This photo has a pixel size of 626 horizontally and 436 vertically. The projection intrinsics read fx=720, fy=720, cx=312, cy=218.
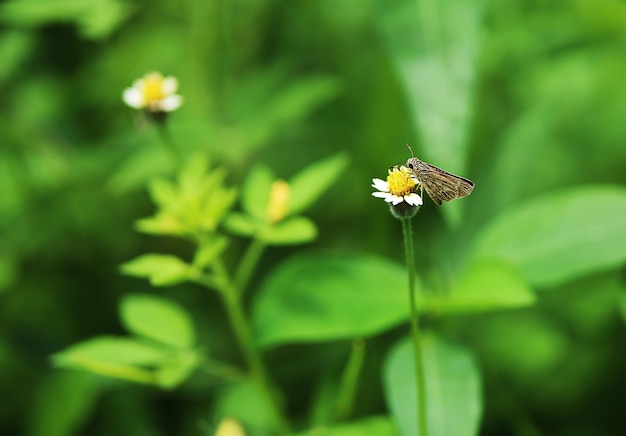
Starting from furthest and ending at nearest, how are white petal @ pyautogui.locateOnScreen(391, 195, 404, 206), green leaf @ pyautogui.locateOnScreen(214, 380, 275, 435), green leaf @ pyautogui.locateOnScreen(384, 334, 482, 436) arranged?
green leaf @ pyautogui.locateOnScreen(214, 380, 275, 435) → green leaf @ pyautogui.locateOnScreen(384, 334, 482, 436) → white petal @ pyautogui.locateOnScreen(391, 195, 404, 206)

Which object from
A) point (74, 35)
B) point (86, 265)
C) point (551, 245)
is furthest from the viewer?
point (74, 35)

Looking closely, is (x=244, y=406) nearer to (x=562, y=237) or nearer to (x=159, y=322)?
(x=159, y=322)

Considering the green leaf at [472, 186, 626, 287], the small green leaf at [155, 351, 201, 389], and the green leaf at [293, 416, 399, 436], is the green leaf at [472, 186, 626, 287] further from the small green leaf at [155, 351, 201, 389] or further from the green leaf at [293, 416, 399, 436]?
the small green leaf at [155, 351, 201, 389]

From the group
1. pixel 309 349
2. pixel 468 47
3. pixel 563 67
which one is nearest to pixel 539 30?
pixel 563 67

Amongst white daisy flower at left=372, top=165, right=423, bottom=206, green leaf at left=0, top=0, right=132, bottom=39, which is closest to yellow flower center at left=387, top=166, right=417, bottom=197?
white daisy flower at left=372, top=165, right=423, bottom=206

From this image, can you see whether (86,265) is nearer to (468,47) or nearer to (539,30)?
(468,47)

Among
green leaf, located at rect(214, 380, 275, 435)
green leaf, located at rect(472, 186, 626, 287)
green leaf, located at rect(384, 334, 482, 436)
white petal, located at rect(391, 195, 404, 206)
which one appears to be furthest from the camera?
green leaf, located at rect(214, 380, 275, 435)

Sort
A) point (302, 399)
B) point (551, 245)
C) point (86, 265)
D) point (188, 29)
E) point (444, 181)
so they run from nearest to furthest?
1. point (444, 181)
2. point (551, 245)
3. point (302, 399)
4. point (86, 265)
5. point (188, 29)
